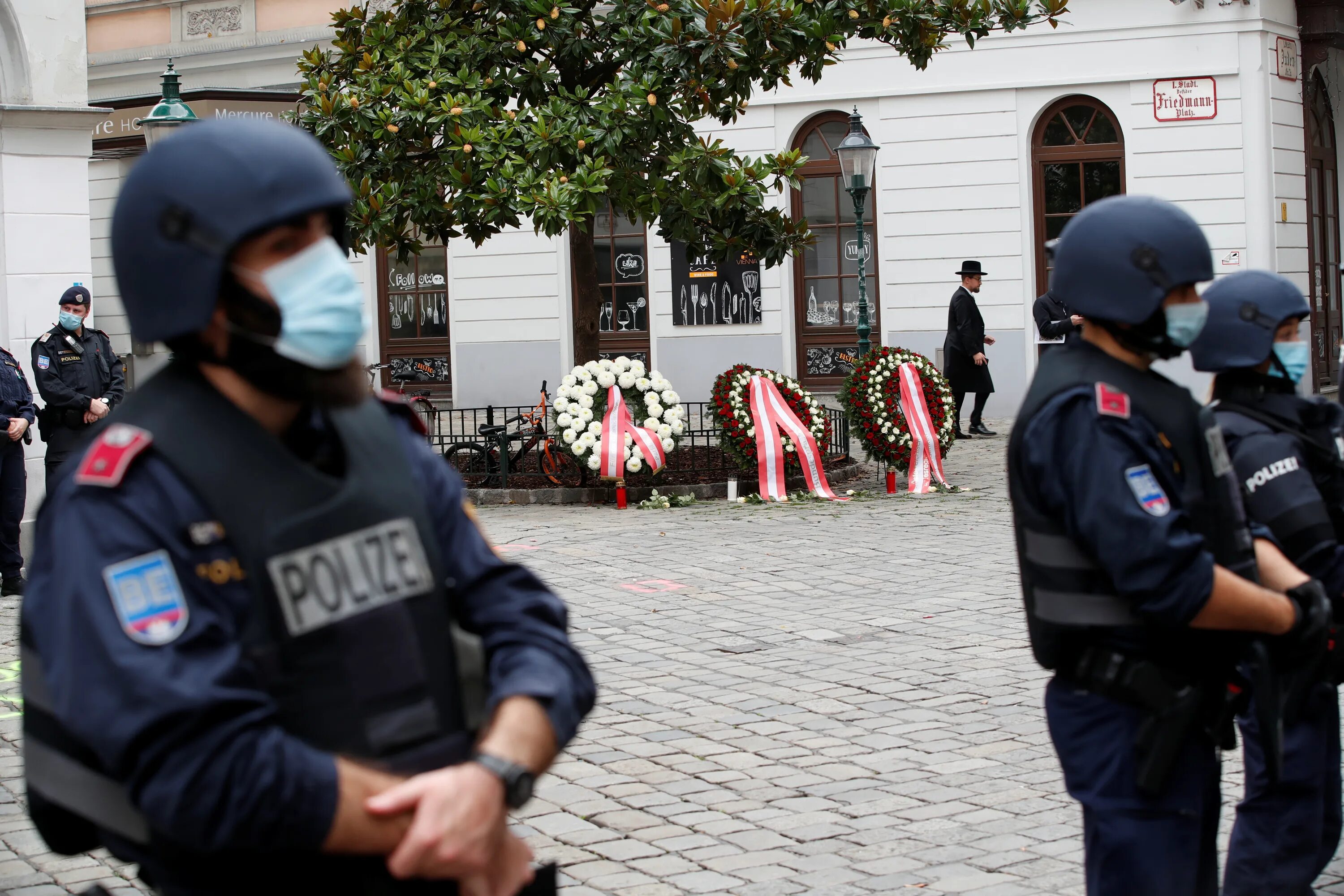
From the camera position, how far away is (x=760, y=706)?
6.60 m

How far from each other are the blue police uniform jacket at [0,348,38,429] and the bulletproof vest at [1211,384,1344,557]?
26.9 ft

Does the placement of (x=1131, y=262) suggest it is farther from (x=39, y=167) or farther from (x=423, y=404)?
(x=423, y=404)

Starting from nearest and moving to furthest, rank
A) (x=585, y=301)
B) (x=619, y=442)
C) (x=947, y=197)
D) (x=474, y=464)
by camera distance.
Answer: (x=619, y=442)
(x=474, y=464)
(x=585, y=301)
(x=947, y=197)

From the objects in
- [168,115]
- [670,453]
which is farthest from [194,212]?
[670,453]

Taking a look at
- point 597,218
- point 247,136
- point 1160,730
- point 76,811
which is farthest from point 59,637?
point 597,218

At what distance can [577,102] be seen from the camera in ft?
45.1

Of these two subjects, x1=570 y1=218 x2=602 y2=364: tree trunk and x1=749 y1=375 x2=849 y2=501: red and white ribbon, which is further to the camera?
x1=570 y1=218 x2=602 y2=364: tree trunk

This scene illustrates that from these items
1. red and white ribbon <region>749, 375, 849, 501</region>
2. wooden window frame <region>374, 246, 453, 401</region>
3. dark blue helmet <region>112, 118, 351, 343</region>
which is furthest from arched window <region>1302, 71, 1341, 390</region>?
dark blue helmet <region>112, 118, 351, 343</region>

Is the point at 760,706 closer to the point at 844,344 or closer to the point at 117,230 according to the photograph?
the point at 117,230

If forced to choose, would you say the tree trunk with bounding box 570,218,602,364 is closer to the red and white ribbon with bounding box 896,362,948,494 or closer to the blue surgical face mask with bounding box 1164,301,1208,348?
the red and white ribbon with bounding box 896,362,948,494

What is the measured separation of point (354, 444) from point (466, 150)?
1154cm

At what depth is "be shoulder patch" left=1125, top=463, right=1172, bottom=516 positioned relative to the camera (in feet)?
9.68

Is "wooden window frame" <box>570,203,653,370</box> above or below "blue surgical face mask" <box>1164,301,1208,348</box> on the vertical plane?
above

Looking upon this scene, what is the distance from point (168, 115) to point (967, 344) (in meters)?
9.56
